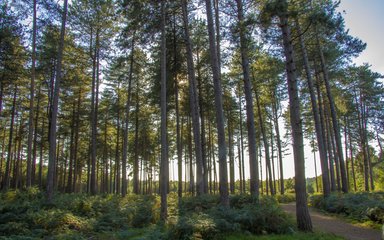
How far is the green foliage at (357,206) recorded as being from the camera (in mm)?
10047

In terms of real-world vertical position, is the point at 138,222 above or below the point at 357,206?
below

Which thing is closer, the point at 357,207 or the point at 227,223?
the point at 227,223

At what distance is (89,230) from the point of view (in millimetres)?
8664

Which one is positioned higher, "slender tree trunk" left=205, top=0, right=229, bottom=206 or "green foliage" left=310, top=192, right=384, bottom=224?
"slender tree trunk" left=205, top=0, right=229, bottom=206

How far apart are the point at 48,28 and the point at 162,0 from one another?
7236mm

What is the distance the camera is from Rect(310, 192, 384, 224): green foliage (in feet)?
33.0

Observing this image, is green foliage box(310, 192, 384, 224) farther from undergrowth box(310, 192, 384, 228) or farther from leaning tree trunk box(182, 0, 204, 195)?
leaning tree trunk box(182, 0, 204, 195)

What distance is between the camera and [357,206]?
37.2 feet

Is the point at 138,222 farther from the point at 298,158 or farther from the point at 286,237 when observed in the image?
the point at 298,158

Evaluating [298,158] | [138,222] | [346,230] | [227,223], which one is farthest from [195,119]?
[346,230]

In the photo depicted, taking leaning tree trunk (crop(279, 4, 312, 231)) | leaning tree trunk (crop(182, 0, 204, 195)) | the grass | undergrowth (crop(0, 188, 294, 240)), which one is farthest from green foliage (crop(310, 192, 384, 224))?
leaning tree trunk (crop(182, 0, 204, 195))

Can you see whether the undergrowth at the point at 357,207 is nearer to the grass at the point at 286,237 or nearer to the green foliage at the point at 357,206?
the green foliage at the point at 357,206

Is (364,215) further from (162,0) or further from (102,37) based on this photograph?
(102,37)

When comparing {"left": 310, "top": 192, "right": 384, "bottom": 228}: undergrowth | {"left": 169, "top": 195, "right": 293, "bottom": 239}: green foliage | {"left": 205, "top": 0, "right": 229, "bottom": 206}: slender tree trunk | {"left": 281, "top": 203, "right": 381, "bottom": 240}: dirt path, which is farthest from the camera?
{"left": 310, "top": 192, "right": 384, "bottom": 228}: undergrowth
